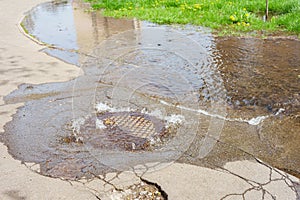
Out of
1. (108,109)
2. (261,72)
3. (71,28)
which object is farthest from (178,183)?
(71,28)

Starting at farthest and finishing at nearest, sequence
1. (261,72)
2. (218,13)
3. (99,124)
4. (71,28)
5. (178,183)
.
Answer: (218,13) → (71,28) → (261,72) → (99,124) → (178,183)

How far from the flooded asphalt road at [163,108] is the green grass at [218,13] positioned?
1206 millimetres

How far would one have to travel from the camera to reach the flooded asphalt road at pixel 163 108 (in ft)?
12.1

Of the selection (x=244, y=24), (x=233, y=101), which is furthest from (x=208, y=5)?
(x=233, y=101)

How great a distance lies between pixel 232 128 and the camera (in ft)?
13.8

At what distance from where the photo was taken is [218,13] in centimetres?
1048

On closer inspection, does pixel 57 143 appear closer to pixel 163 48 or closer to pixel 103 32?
pixel 163 48

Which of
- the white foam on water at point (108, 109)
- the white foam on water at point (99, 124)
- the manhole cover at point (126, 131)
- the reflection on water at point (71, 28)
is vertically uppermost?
the reflection on water at point (71, 28)

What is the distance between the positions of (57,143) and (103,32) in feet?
19.8

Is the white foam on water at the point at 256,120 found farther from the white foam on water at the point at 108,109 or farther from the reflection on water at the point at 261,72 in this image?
the white foam on water at the point at 108,109

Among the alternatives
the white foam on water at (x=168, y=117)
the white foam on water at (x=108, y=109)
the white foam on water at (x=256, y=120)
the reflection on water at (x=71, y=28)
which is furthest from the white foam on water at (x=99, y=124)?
the reflection on water at (x=71, y=28)

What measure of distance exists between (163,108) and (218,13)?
657 centimetres

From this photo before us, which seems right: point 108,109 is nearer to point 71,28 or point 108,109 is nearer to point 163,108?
point 163,108

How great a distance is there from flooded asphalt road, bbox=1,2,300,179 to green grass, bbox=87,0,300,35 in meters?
1.21
